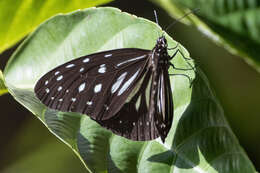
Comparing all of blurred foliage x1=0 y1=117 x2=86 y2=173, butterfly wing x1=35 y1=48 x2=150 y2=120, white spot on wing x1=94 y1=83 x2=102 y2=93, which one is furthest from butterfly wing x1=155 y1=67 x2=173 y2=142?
blurred foliage x1=0 y1=117 x2=86 y2=173

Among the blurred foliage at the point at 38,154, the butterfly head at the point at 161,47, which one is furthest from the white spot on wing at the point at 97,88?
the blurred foliage at the point at 38,154

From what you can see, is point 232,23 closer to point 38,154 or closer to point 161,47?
point 161,47

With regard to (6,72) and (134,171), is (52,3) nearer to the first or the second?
(6,72)

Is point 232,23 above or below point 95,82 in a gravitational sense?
above

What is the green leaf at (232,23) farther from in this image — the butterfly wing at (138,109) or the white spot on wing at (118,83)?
the white spot on wing at (118,83)

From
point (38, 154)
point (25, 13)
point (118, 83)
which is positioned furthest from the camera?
point (38, 154)

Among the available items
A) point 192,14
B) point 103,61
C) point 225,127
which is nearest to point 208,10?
point 192,14

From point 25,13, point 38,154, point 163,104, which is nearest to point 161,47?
point 163,104
